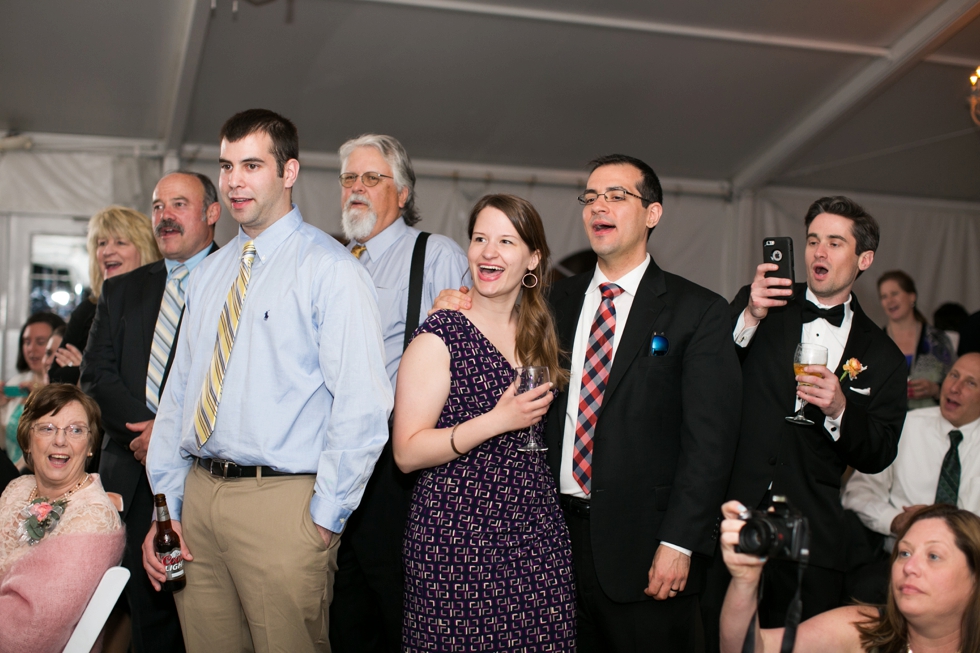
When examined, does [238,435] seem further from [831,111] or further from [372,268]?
[831,111]

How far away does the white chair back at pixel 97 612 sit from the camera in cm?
252

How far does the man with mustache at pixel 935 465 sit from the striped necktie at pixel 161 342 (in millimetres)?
3400

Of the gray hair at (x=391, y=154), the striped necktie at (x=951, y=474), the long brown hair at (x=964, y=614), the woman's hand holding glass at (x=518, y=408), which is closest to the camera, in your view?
the long brown hair at (x=964, y=614)

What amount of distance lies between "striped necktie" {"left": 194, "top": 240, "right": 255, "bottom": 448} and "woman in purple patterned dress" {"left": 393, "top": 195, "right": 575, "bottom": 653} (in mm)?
545

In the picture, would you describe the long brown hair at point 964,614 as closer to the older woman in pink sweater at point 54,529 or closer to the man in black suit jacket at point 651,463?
the man in black suit jacket at point 651,463

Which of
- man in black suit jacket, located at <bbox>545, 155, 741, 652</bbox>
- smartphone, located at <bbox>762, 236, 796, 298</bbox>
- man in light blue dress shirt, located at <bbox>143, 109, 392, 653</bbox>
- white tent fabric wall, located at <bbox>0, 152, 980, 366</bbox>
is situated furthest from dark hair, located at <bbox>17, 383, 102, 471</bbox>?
white tent fabric wall, located at <bbox>0, 152, 980, 366</bbox>

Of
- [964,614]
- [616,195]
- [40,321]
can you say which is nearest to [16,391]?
[40,321]

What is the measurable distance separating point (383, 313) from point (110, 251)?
1707 millimetres

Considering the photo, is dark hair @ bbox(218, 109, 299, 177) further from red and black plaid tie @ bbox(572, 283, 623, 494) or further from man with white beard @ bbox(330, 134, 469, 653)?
red and black plaid tie @ bbox(572, 283, 623, 494)

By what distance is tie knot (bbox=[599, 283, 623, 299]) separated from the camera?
283cm

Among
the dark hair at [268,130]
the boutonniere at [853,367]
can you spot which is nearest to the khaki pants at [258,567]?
the dark hair at [268,130]

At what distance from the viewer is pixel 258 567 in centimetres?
244

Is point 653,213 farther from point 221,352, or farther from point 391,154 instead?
point 221,352

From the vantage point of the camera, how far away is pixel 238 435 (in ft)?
8.13
